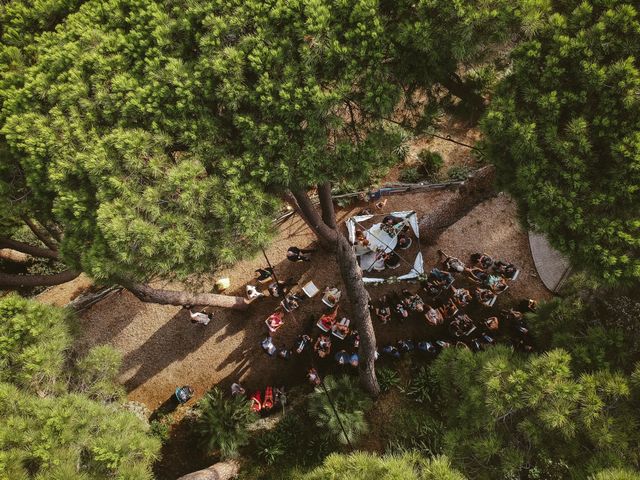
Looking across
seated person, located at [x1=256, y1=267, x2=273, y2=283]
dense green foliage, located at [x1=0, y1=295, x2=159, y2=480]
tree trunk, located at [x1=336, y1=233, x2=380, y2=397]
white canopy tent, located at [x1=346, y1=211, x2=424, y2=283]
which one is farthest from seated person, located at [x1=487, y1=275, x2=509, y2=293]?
dense green foliage, located at [x1=0, y1=295, x2=159, y2=480]

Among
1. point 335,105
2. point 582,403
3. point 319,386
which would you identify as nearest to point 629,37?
point 335,105

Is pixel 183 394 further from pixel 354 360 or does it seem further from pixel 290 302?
pixel 354 360

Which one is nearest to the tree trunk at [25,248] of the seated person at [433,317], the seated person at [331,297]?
the seated person at [331,297]

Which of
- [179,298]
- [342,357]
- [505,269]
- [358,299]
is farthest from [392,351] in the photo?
[179,298]

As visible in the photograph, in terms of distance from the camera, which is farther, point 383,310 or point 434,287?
point 434,287

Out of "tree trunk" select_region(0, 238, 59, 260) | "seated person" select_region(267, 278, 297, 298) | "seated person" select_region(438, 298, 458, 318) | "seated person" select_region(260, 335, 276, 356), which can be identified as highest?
"tree trunk" select_region(0, 238, 59, 260)

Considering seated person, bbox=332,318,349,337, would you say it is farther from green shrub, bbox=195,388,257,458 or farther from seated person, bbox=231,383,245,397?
green shrub, bbox=195,388,257,458
